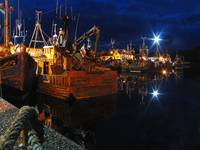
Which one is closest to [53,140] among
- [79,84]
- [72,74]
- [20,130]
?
[20,130]

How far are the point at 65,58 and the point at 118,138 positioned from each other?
10422 millimetres

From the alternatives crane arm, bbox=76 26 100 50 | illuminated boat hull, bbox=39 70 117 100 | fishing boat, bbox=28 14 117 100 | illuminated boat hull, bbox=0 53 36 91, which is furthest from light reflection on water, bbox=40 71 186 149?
crane arm, bbox=76 26 100 50

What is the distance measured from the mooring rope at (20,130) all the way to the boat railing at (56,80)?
1555 centimetres

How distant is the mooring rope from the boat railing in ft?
51.0

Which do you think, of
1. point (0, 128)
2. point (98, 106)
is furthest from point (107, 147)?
point (98, 106)

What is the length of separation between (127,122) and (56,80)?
19.8ft

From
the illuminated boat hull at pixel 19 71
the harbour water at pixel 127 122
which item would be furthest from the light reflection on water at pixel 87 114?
the illuminated boat hull at pixel 19 71

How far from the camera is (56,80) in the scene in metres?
20.3

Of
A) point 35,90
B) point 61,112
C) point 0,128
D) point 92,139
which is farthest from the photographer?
point 35,90

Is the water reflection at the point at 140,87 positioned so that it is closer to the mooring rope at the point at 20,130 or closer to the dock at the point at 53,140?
the dock at the point at 53,140

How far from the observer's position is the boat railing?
19330 millimetres

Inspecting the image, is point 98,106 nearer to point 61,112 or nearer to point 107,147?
point 61,112

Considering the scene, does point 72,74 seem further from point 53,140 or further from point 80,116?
point 53,140

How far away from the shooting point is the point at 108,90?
22.3m
